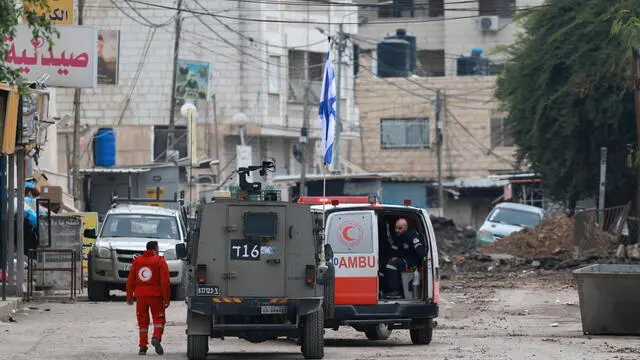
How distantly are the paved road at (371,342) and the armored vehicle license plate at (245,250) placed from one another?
4.67ft

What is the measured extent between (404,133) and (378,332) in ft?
164

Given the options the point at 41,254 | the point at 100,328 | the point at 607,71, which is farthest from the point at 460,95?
the point at 100,328

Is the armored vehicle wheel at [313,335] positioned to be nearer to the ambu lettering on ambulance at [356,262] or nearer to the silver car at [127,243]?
the ambu lettering on ambulance at [356,262]

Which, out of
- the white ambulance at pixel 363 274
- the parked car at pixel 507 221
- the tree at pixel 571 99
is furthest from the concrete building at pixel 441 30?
the white ambulance at pixel 363 274

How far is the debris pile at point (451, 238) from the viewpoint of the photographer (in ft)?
167

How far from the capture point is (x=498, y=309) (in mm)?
25969

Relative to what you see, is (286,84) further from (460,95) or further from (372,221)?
(372,221)

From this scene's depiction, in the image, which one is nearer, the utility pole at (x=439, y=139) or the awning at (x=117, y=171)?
the awning at (x=117, y=171)

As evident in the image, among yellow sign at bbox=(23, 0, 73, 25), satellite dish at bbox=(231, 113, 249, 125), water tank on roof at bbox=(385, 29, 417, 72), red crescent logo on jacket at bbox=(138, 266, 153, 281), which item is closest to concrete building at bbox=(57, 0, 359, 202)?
satellite dish at bbox=(231, 113, 249, 125)

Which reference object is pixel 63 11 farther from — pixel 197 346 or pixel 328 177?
pixel 328 177

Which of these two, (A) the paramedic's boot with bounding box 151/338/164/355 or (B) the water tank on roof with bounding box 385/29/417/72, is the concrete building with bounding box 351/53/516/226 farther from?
(A) the paramedic's boot with bounding box 151/338/164/355

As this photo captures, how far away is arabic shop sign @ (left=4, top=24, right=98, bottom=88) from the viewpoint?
→ 2748 centimetres

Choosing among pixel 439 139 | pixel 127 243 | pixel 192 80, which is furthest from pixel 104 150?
pixel 439 139

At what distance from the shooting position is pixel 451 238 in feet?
180
